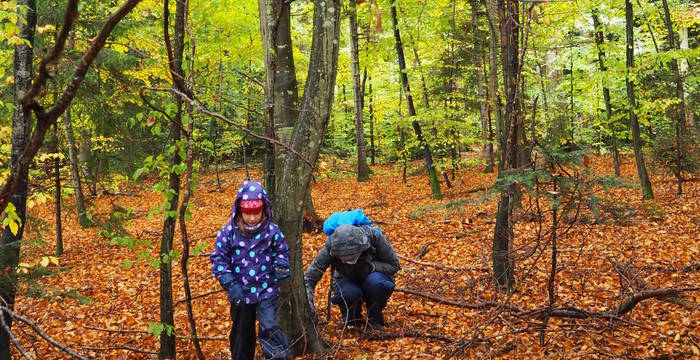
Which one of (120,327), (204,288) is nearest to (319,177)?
(204,288)

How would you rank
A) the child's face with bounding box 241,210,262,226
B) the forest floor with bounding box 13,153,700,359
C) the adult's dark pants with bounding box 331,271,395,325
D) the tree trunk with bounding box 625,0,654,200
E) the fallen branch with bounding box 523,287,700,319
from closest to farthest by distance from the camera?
the child's face with bounding box 241,210,262,226 → the forest floor with bounding box 13,153,700,359 → the fallen branch with bounding box 523,287,700,319 → the adult's dark pants with bounding box 331,271,395,325 → the tree trunk with bounding box 625,0,654,200

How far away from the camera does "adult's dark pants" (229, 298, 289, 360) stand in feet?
12.5

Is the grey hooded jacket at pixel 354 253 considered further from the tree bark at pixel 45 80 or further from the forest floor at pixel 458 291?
the tree bark at pixel 45 80

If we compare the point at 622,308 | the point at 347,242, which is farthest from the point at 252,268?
the point at 622,308

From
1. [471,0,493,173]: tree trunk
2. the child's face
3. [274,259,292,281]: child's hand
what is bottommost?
[274,259,292,281]: child's hand

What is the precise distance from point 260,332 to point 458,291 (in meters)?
2.45

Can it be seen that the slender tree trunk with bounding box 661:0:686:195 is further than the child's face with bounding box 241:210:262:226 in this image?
Yes

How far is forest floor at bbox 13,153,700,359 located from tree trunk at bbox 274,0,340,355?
72 centimetres

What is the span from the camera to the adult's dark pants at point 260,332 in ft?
12.5

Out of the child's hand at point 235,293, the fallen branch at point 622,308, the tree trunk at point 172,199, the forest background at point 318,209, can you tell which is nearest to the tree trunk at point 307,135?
the forest background at point 318,209

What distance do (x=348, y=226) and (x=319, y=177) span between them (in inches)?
533

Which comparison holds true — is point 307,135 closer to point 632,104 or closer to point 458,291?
point 458,291

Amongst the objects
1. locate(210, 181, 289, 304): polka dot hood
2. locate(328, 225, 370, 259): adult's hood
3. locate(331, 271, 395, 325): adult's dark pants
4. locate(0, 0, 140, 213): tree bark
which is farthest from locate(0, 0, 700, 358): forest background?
locate(328, 225, 370, 259): adult's hood

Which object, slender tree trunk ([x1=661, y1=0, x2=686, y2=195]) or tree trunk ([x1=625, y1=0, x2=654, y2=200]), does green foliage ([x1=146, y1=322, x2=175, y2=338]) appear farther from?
slender tree trunk ([x1=661, y1=0, x2=686, y2=195])
